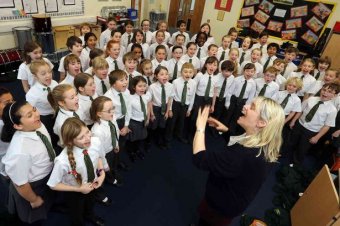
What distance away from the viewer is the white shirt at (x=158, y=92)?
3166mm

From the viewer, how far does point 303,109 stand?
337 cm

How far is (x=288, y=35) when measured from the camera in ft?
21.4

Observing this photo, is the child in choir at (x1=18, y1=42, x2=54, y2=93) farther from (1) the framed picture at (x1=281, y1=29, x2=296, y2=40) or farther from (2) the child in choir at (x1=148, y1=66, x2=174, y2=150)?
(1) the framed picture at (x1=281, y1=29, x2=296, y2=40)

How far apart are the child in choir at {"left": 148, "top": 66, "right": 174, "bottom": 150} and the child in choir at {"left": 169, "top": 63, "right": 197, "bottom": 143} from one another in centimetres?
11

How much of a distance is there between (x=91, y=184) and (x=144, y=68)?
6.28 ft

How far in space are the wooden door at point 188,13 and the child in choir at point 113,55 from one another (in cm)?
518

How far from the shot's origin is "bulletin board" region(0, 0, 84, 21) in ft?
16.1

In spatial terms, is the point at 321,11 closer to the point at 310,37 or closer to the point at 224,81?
the point at 310,37

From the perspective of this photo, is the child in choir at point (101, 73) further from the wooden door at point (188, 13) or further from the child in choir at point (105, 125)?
the wooden door at point (188, 13)

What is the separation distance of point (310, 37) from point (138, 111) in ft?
18.7

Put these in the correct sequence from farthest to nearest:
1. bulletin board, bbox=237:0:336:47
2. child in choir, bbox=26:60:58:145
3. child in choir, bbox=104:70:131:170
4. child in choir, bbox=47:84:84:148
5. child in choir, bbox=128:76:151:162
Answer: bulletin board, bbox=237:0:336:47, child in choir, bbox=128:76:151:162, child in choir, bbox=104:70:131:170, child in choir, bbox=26:60:58:145, child in choir, bbox=47:84:84:148

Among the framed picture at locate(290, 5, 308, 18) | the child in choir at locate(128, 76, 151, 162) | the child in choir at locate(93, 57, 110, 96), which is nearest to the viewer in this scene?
the child in choir at locate(128, 76, 151, 162)

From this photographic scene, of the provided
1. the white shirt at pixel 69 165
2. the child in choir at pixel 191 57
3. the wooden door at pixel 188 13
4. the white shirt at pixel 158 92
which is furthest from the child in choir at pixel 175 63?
the wooden door at pixel 188 13

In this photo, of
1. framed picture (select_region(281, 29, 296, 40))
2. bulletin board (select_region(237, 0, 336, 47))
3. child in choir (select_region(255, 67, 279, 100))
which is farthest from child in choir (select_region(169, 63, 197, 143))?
framed picture (select_region(281, 29, 296, 40))
